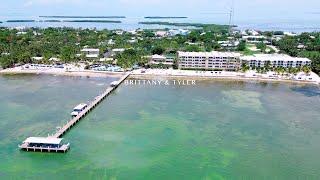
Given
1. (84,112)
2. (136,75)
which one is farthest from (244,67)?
(84,112)

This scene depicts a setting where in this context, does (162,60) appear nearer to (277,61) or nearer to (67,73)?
(67,73)

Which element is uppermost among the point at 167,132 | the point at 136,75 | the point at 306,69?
the point at 306,69

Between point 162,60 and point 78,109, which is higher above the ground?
point 162,60

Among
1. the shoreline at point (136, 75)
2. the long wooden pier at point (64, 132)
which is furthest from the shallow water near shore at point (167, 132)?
the shoreline at point (136, 75)

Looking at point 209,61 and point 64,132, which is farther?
point 209,61

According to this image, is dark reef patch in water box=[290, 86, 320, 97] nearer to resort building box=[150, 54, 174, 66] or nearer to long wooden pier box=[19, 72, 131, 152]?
resort building box=[150, 54, 174, 66]

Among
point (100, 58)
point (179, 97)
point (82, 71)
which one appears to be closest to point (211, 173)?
point (179, 97)

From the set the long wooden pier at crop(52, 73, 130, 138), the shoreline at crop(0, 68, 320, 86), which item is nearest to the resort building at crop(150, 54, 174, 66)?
the shoreline at crop(0, 68, 320, 86)
